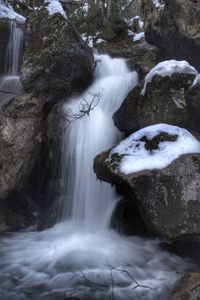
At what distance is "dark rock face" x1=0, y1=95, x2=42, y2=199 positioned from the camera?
8414mm

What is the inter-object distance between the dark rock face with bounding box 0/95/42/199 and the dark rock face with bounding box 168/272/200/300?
173 inches

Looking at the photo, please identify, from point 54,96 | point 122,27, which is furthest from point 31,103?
point 122,27

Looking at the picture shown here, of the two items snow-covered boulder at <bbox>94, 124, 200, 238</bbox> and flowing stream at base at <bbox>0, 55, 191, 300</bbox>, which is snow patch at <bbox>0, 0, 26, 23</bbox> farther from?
snow-covered boulder at <bbox>94, 124, 200, 238</bbox>

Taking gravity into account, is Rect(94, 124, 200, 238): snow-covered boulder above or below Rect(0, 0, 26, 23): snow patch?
below

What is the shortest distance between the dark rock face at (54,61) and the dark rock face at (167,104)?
191cm

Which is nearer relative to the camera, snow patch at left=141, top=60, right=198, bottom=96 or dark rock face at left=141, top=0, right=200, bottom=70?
snow patch at left=141, top=60, right=198, bottom=96

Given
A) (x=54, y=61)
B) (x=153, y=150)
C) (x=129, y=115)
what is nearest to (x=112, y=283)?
(x=153, y=150)

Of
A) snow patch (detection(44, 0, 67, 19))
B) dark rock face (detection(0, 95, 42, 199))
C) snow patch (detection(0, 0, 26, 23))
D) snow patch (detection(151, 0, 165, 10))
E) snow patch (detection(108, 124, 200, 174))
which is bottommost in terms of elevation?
dark rock face (detection(0, 95, 42, 199))

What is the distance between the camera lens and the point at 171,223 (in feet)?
21.2

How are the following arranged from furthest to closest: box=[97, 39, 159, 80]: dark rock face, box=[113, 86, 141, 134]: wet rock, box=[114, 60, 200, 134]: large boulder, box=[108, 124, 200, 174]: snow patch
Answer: box=[97, 39, 159, 80]: dark rock face
box=[113, 86, 141, 134]: wet rock
box=[114, 60, 200, 134]: large boulder
box=[108, 124, 200, 174]: snow patch

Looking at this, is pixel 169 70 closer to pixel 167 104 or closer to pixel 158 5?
pixel 167 104

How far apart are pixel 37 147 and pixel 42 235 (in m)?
1.86

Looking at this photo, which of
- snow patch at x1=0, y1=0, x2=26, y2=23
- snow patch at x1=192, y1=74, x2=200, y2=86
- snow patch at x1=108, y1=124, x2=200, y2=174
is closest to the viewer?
snow patch at x1=108, y1=124, x2=200, y2=174

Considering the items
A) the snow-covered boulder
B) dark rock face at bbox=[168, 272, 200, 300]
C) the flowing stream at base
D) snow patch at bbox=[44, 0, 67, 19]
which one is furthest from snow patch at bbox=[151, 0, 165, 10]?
dark rock face at bbox=[168, 272, 200, 300]
